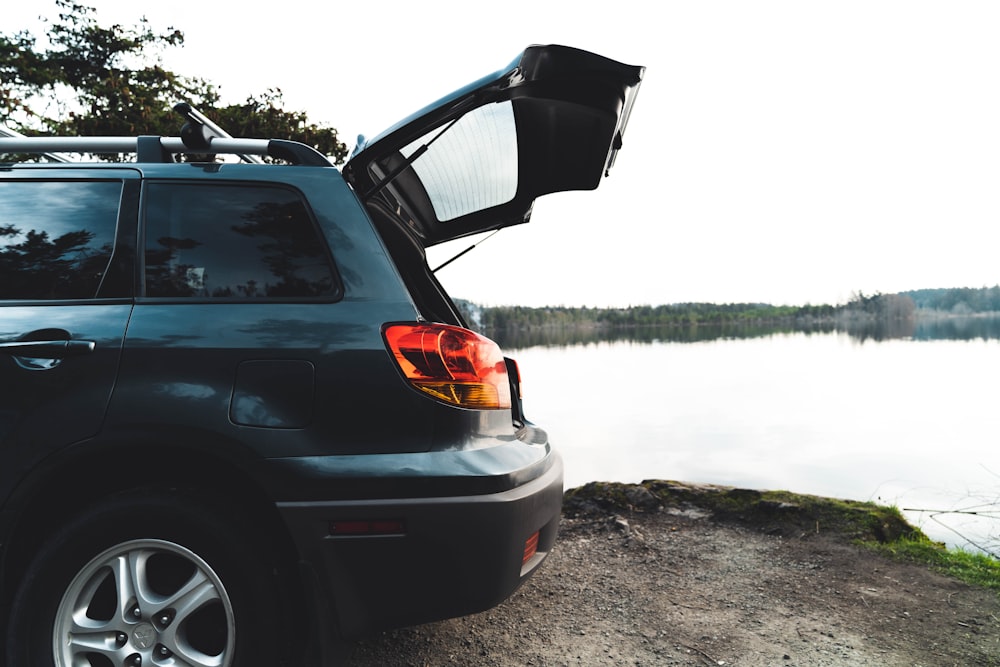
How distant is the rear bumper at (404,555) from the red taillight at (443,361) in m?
0.31

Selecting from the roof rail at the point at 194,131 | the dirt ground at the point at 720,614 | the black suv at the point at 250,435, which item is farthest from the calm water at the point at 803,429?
the roof rail at the point at 194,131

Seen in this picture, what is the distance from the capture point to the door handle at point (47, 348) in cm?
185

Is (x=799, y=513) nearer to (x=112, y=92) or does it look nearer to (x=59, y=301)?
(x=59, y=301)

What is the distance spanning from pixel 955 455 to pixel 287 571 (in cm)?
1811

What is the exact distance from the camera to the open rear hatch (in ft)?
6.19

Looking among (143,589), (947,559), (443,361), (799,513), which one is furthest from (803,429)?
(143,589)

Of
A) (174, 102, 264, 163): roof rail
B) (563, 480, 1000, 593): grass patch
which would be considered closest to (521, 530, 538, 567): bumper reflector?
(174, 102, 264, 163): roof rail

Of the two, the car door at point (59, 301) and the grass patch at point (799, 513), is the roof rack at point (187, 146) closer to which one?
the car door at point (59, 301)

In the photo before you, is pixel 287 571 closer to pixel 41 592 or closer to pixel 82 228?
pixel 41 592

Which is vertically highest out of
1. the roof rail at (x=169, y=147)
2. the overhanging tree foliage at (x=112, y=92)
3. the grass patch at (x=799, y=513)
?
the overhanging tree foliage at (x=112, y=92)

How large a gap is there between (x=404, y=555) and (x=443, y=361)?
580mm

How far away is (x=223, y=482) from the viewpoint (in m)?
1.89

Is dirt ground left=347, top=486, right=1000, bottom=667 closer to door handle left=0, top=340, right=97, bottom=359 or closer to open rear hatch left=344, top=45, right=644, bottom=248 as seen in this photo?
door handle left=0, top=340, right=97, bottom=359

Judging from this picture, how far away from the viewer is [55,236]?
6.76 feet
